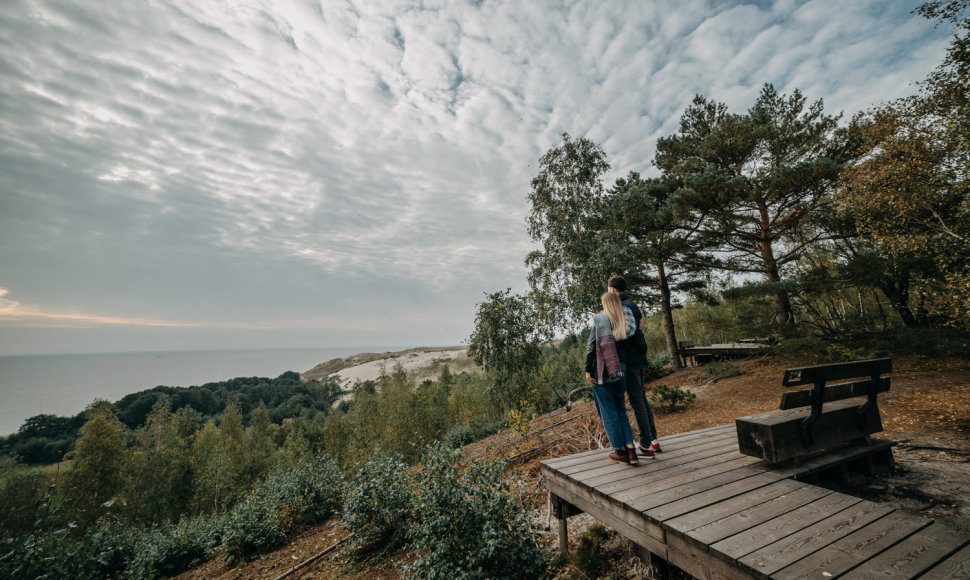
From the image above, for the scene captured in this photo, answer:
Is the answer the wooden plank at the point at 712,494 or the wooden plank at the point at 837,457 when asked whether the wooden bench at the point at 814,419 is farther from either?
the wooden plank at the point at 712,494

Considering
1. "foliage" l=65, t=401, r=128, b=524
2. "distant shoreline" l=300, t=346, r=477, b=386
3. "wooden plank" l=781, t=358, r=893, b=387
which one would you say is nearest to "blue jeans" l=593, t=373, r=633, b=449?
"wooden plank" l=781, t=358, r=893, b=387

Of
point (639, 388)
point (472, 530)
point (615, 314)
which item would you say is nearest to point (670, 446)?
point (639, 388)

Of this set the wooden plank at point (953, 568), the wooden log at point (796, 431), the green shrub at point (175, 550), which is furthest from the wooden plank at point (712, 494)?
Answer: the green shrub at point (175, 550)

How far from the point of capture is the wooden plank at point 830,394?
3.22 m

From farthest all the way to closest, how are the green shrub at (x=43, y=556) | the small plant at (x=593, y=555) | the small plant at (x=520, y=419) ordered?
the small plant at (x=520, y=419), the green shrub at (x=43, y=556), the small plant at (x=593, y=555)

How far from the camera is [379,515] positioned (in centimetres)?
498

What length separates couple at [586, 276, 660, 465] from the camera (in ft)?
11.3

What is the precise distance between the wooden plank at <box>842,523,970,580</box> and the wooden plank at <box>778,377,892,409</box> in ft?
4.17

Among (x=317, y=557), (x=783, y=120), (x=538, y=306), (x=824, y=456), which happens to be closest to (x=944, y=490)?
(x=824, y=456)

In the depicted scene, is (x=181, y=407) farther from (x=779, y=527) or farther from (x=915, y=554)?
(x=915, y=554)

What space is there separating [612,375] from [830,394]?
2109 mm

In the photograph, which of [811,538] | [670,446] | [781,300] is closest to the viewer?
[811,538]

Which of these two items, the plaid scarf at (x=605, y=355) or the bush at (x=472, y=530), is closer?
the bush at (x=472, y=530)

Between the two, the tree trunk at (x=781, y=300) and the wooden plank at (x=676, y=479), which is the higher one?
the tree trunk at (x=781, y=300)
